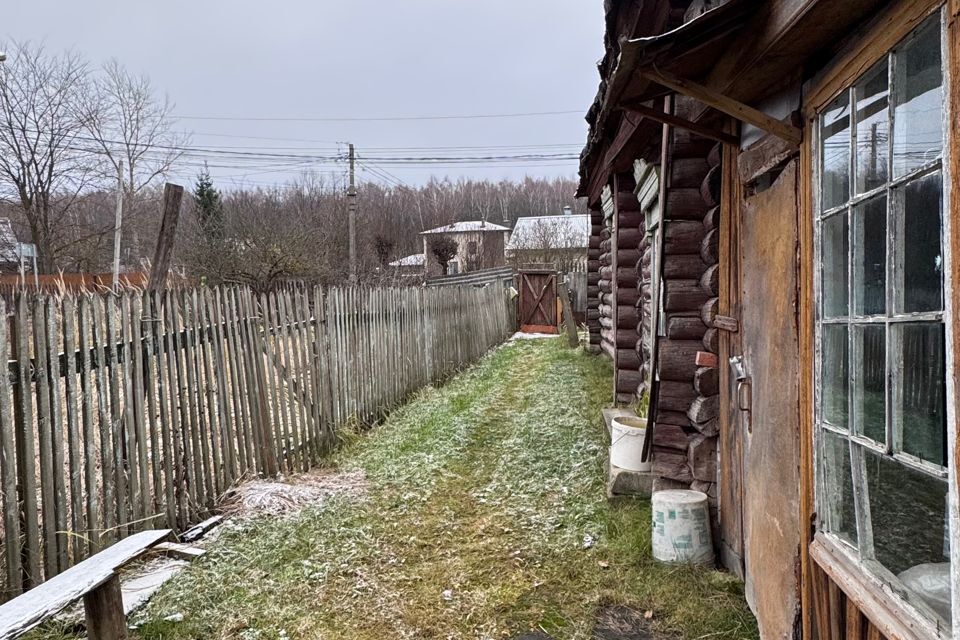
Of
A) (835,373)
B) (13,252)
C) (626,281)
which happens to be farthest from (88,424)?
(13,252)

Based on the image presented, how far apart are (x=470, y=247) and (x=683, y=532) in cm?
2801

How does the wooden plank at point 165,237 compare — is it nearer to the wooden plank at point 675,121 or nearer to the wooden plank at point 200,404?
the wooden plank at point 200,404

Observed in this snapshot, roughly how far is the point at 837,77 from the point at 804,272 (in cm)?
A: 67

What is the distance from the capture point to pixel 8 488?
9.02ft

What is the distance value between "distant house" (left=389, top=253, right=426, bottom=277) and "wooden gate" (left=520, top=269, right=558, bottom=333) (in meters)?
7.70

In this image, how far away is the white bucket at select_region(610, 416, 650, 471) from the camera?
425 cm

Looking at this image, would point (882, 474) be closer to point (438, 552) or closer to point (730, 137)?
point (730, 137)

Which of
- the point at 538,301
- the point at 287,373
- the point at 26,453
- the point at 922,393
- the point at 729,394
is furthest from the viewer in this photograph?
the point at 538,301

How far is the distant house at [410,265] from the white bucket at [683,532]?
20.8m

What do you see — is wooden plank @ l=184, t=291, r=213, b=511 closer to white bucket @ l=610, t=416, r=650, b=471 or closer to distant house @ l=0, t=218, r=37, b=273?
white bucket @ l=610, t=416, r=650, b=471

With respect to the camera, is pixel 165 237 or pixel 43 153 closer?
pixel 165 237

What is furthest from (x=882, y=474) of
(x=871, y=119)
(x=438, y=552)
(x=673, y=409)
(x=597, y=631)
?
(x=438, y=552)

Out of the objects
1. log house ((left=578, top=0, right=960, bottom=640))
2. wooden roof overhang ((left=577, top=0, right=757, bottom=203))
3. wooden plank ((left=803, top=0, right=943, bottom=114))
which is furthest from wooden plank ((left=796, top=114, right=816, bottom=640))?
wooden roof overhang ((left=577, top=0, right=757, bottom=203))

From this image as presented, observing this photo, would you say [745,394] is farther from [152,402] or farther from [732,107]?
[152,402]
